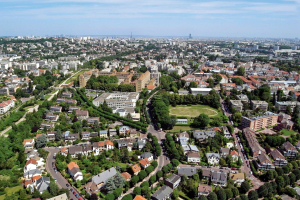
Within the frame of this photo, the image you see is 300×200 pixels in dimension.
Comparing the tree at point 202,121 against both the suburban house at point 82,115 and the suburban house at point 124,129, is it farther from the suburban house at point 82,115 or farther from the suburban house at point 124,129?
the suburban house at point 82,115

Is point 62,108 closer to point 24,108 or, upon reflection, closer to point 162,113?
point 24,108

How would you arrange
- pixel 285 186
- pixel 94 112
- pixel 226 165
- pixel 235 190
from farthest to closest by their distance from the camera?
pixel 94 112 → pixel 226 165 → pixel 285 186 → pixel 235 190

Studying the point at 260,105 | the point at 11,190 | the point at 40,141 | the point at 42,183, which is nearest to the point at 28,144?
the point at 40,141

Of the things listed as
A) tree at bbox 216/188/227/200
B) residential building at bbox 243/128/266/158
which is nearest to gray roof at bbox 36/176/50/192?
tree at bbox 216/188/227/200

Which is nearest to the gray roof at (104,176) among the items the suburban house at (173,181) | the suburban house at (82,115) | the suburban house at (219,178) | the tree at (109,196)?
the tree at (109,196)

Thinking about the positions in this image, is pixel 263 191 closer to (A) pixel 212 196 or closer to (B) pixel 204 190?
(A) pixel 212 196

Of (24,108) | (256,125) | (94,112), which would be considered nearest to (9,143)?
(94,112)
